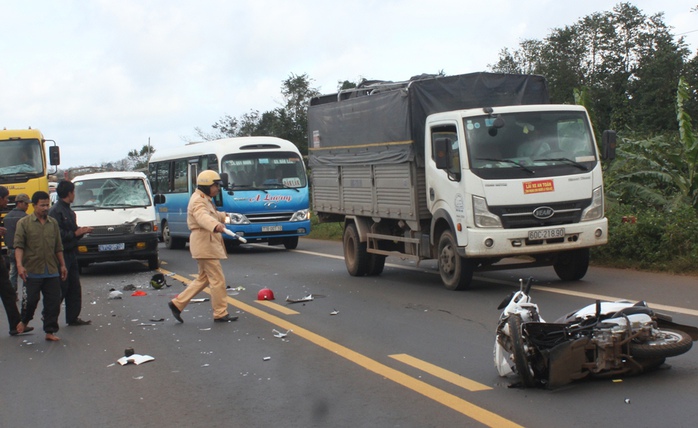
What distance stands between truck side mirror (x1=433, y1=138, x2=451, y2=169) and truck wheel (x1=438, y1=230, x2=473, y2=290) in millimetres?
1070

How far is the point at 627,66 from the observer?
58531mm

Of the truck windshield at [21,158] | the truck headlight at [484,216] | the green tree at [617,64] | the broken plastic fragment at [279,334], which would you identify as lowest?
the broken plastic fragment at [279,334]

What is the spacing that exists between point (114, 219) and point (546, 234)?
9.82 m

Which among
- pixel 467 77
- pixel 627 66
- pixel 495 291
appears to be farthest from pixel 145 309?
pixel 627 66

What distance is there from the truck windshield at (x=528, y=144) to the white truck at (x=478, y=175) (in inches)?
0.5

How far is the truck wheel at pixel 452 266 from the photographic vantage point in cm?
1218

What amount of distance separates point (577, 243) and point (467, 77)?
124 inches

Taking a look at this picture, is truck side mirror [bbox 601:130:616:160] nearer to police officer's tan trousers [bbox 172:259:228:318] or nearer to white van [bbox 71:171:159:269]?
police officer's tan trousers [bbox 172:259:228:318]

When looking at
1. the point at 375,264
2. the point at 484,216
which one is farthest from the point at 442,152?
the point at 375,264

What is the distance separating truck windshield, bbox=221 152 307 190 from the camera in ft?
73.9

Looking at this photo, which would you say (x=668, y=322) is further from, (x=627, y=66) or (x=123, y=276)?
(x=627, y=66)

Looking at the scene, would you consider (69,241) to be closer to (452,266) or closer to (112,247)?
(452,266)

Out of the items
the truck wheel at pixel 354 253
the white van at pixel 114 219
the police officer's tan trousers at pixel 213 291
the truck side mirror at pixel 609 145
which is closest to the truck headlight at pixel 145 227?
the white van at pixel 114 219

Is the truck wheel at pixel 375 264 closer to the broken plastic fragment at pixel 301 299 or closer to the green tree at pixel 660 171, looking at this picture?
the broken plastic fragment at pixel 301 299
